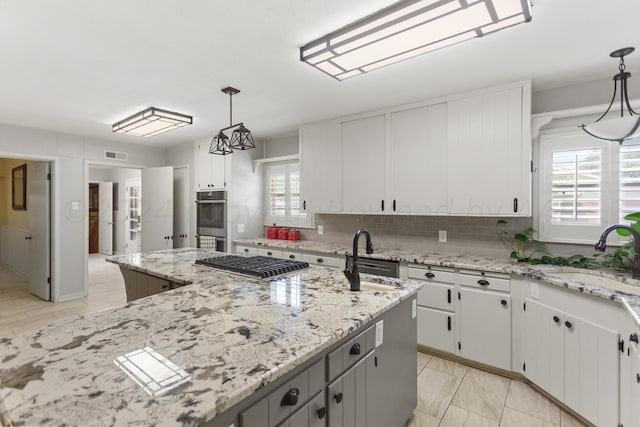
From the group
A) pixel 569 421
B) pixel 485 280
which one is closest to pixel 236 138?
pixel 485 280

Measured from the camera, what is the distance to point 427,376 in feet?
8.73

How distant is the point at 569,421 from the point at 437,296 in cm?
117

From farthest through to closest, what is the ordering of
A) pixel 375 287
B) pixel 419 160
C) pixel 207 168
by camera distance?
pixel 207 168, pixel 419 160, pixel 375 287

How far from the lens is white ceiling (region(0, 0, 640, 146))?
1.77 metres

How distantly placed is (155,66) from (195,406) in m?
2.49

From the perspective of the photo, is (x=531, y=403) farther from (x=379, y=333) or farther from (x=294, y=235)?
(x=294, y=235)

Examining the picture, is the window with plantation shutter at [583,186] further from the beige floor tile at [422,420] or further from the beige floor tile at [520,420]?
the beige floor tile at [422,420]

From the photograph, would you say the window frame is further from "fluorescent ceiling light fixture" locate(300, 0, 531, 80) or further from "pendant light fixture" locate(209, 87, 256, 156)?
"fluorescent ceiling light fixture" locate(300, 0, 531, 80)

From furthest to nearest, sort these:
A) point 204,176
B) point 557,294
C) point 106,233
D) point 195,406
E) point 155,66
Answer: point 106,233
point 204,176
point 155,66
point 557,294
point 195,406

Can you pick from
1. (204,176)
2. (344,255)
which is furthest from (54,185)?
(344,255)

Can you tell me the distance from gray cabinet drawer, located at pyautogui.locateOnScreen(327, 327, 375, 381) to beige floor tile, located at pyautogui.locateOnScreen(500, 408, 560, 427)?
1310 mm

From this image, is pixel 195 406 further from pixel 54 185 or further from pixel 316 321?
pixel 54 185

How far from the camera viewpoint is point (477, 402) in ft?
7.56

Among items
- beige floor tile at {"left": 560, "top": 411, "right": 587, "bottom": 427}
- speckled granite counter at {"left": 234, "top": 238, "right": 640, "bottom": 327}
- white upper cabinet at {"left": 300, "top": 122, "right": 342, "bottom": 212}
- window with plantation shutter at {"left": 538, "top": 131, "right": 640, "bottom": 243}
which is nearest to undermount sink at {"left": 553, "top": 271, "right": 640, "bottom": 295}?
speckled granite counter at {"left": 234, "top": 238, "right": 640, "bottom": 327}
